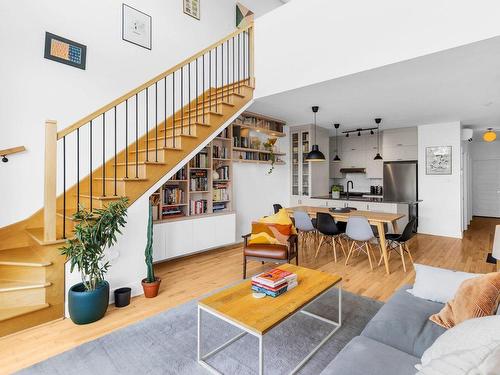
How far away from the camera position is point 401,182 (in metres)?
6.61

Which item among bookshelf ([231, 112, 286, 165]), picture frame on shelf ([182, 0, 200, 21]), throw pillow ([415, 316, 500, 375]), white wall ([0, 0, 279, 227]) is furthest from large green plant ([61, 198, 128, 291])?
picture frame on shelf ([182, 0, 200, 21])

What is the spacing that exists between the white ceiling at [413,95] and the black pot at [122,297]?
335 cm

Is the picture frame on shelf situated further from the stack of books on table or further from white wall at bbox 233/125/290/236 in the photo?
Result: the stack of books on table

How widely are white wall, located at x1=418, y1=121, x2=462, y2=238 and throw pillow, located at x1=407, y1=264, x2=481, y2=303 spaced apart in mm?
4784

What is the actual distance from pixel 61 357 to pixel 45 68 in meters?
3.17

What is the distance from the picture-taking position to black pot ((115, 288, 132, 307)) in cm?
286

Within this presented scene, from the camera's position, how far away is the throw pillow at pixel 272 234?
3920 mm

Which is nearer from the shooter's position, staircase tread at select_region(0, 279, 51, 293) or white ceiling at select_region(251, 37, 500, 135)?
staircase tread at select_region(0, 279, 51, 293)

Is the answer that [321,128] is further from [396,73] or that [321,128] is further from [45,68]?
[45,68]

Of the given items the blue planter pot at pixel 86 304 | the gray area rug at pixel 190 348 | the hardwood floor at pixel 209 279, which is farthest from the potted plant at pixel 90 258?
the gray area rug at pixel 190 348

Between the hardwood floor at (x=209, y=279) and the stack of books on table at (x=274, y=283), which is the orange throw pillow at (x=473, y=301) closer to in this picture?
the stack of books on table at (x=274, y=283)

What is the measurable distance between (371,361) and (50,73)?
14.0 ft

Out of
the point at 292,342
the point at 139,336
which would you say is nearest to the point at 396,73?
the point at 292,342

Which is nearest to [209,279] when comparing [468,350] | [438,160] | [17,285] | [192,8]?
[17,285]
